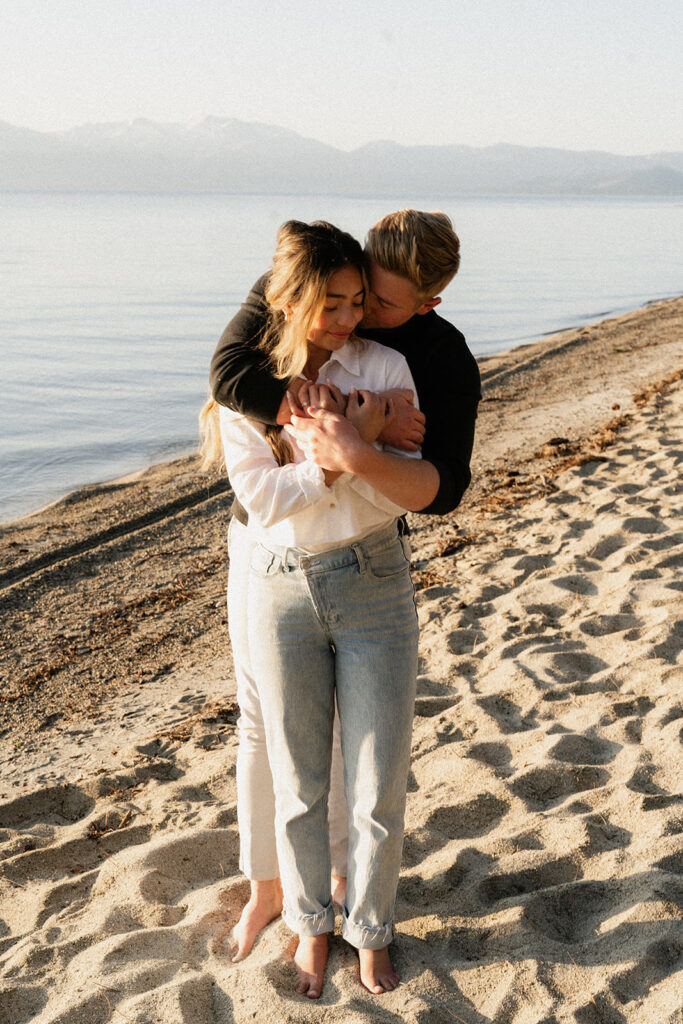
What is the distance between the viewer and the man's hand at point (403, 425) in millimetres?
2332

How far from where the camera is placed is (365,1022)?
7.89ft

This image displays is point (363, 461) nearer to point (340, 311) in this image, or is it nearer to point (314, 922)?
point (340, 311)

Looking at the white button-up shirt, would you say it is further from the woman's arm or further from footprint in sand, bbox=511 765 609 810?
footprint in sand, bbox=511 765 609 810

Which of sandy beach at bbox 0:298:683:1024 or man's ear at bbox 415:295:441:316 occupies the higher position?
man's ear at bbox 415:295:441:316

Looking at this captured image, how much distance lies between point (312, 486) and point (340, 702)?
608mm

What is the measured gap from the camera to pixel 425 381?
2467 millimetres

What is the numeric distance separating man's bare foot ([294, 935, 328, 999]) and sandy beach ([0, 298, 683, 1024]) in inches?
1.8

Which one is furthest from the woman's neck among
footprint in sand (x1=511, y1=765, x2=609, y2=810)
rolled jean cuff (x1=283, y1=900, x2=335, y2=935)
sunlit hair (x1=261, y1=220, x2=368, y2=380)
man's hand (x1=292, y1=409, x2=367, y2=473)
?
footprint in sand (x1=511, y1=765, x2=609, y2=810)

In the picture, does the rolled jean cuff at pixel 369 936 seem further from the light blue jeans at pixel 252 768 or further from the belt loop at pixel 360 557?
the belt loop at pixel 360 557

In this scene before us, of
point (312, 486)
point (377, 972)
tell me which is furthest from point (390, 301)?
point (377, 972)

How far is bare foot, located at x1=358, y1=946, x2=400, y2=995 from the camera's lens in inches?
101

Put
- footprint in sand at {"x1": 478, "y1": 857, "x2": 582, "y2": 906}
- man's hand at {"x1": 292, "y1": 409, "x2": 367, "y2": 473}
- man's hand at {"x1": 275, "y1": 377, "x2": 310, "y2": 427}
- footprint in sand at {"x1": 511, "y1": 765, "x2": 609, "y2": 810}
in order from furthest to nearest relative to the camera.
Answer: footprint in sand at {"x1": 511, "y1": 765, "x2": 609, "y2": 810} < footprint in sand at {"x1": 478, "y1": 857, "x2": 582, "y2": 906} < man's hand at {"x1": 275, "y1": 377, "x2": 310, "y2": 427} < man's hand at {"x1": 292, "y1": 409, "x2": 367, "y2": 473}

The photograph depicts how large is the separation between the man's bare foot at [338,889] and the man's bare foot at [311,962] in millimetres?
234

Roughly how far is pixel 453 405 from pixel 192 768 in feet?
7.45
